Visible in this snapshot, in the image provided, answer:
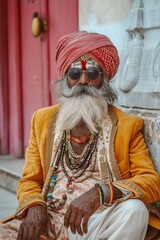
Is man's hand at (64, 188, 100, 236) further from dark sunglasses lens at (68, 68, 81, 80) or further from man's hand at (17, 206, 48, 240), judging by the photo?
dark sunglasses lens at (68, 68, 81, 80)

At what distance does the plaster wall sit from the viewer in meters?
3.80

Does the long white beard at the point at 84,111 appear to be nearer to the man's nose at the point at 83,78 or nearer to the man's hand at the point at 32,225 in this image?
the man's nose at the point at 83,78

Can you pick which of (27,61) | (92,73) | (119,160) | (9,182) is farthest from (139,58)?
(27,61)

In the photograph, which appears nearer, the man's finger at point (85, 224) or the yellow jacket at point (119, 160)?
the man's finger at point (85, 224)

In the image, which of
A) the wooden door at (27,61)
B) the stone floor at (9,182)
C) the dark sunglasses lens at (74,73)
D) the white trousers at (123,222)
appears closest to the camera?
the white trousers at (123,222)

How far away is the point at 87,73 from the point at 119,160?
1.89ft

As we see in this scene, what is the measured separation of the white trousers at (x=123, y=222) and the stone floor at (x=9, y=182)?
2034mm

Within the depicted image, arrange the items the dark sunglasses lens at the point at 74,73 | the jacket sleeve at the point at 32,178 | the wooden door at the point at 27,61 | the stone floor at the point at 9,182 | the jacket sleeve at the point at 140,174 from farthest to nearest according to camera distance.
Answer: the wooden door at the point at 27,61 < the stone floor at the point at 9,182 < the dark sunglasses lens at the point at 74,73 < the jacket sleeve at the point at 32,178 < the jacket sleeve at the point at 140,174

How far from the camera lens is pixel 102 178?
3.48 meters

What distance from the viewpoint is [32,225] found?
3283mm

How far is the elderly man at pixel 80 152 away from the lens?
3.35 m

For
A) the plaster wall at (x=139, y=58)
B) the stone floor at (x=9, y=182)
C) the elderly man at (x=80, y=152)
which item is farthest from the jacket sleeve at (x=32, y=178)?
the stone floor at (x=9, y=182)

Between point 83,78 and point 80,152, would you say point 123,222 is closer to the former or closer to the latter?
point 80,152

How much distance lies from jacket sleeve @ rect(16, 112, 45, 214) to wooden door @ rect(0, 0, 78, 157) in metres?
2.40
